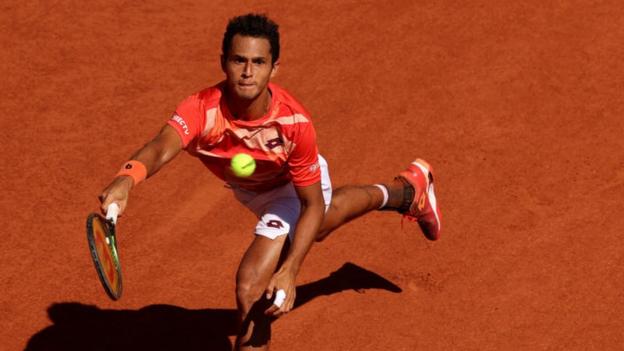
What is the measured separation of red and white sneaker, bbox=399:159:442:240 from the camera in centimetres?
815

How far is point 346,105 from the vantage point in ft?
32.1

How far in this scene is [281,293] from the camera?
5.97 meters

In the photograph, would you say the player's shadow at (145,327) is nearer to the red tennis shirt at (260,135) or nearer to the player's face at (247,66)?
the red tennis shirt at (260,135)

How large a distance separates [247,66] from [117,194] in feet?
4.32

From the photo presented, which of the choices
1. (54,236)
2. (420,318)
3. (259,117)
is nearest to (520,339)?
(420,318)

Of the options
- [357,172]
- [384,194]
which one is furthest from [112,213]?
[357,172]

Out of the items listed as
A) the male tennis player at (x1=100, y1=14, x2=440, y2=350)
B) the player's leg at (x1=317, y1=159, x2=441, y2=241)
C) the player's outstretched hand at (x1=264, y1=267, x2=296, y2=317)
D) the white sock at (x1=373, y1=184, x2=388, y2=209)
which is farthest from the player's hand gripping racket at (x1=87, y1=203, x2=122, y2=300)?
the white sock at (x1=373, y1=184, x2=388, y2=209)

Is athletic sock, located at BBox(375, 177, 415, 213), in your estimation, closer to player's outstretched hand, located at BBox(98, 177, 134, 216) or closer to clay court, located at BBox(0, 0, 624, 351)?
clay court, located at BBox(0, 0, 624, 351)

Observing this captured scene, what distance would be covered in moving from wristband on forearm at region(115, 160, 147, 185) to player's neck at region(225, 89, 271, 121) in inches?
34.4

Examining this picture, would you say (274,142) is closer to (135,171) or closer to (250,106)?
(250,106)

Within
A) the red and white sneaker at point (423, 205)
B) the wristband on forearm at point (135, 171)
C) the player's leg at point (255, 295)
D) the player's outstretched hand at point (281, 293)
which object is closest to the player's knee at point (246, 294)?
the player's leg at point (255, 295)

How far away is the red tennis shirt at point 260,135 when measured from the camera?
641 cm

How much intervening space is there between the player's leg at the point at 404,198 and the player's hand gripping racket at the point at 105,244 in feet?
6.96

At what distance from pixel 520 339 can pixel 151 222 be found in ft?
10.1
